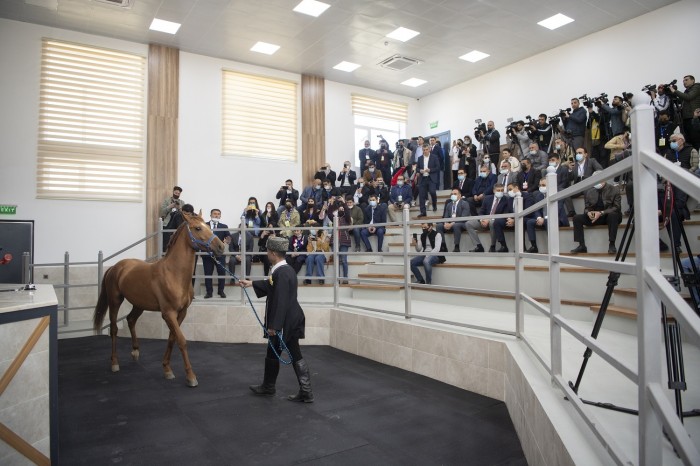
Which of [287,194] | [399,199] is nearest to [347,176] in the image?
[287,194]

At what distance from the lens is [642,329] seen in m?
1.33

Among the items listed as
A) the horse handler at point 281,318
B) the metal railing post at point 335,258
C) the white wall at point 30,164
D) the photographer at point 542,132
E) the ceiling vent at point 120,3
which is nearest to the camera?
the horse handler at point 281,318

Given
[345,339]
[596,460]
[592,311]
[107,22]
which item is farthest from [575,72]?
Answer: [596,460]

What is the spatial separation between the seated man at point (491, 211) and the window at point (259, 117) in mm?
6012

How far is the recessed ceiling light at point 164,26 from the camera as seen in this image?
933 centimetres

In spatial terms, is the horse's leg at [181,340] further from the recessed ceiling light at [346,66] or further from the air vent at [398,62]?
the air vent at [398,62]

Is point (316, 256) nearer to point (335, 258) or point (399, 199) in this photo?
point (335, 258)

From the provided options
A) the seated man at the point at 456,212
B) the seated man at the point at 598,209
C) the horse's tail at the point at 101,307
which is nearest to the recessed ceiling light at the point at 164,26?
the horse's tail at the point at 101,307

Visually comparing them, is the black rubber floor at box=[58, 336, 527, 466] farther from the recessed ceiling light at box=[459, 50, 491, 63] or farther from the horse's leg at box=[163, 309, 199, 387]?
the recessed ceiling light at box=[459, 50, 491, 63]

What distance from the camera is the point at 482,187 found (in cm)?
929

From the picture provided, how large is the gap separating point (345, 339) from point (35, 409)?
4.06 meters

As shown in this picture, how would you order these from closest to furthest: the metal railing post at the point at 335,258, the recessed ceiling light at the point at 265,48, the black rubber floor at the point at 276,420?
the black rubber floor at the point at 276,420 → the metal railing post at the point at 335,258 → the recessed ceiling light at the point at 265,48

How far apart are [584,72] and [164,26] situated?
9334 millimetres

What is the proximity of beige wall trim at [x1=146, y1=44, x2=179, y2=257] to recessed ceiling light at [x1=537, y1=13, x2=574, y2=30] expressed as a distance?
326 inches
